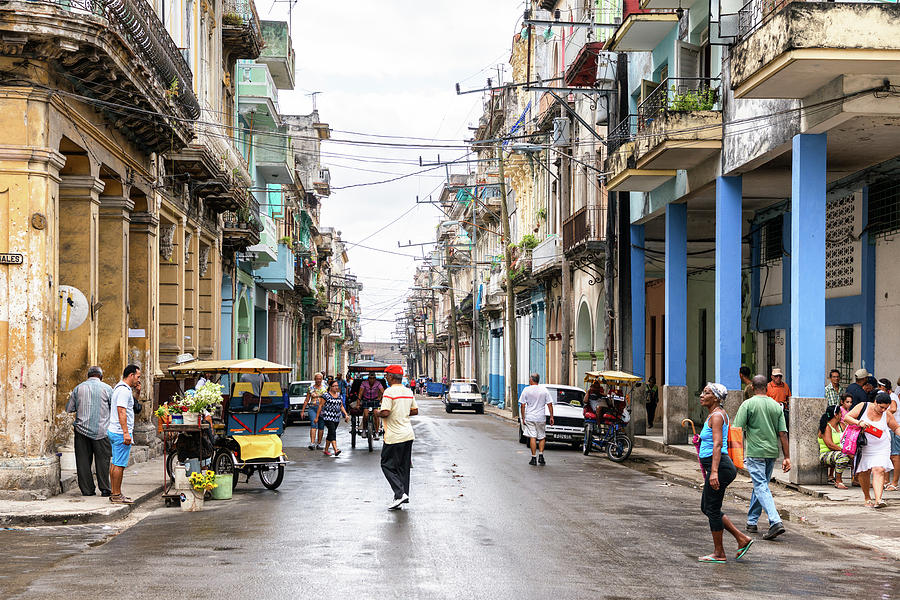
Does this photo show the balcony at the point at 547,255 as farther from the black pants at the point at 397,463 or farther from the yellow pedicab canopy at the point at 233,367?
the black pants at the point at 397,463

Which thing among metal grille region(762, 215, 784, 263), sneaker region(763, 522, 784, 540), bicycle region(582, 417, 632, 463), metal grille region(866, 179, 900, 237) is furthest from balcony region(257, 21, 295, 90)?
sneaker region(763, 522, 784, 540)

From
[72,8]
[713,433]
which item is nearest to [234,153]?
[72,8]

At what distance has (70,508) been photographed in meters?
13.2

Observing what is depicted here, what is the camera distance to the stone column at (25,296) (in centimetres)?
1456

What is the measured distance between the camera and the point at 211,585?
336 inches

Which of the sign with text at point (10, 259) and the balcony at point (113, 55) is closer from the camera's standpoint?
the balcony at point (113, 55)

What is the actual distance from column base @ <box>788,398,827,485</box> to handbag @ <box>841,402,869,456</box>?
934 millimetres

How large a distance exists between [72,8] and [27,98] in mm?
1318

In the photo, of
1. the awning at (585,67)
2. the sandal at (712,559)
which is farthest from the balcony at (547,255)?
the sandal at (712,559)

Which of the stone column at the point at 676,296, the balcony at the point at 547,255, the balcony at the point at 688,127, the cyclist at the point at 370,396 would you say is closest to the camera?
the balcony at the point at 688,127

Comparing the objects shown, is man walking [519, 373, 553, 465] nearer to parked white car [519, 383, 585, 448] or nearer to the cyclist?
the cyclist

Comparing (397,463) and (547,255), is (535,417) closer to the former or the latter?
(397,463)

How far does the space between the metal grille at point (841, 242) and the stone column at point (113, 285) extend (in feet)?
42.6

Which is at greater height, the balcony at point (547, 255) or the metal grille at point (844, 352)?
the balcony at point (547, 255)
